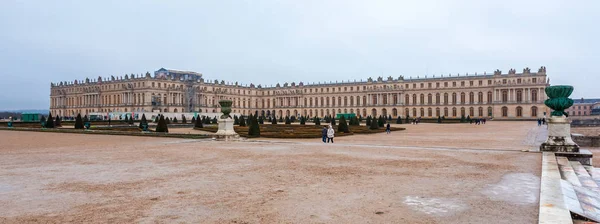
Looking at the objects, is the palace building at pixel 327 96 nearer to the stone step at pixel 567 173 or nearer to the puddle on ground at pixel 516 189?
the stone step at pixel 567 173

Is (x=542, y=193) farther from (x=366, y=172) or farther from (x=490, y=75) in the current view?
(x=490, y=75)

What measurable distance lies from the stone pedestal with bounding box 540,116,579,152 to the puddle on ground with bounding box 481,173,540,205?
18.1ft

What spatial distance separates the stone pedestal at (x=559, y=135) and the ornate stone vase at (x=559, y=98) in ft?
1.05

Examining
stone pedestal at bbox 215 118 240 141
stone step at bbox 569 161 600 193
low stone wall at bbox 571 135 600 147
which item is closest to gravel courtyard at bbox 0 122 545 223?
stone step at bbox 569 161 600 193

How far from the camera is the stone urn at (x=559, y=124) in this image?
12.6m

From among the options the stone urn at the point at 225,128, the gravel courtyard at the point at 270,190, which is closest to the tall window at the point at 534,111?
the stone urn at the point at 225,128

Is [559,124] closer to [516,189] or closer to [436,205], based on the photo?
[516,189]

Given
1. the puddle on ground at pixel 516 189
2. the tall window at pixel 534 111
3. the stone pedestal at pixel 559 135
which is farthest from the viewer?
the tall window at pixel 534 111

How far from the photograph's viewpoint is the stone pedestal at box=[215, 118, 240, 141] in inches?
779

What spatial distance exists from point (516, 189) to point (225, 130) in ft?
49.8

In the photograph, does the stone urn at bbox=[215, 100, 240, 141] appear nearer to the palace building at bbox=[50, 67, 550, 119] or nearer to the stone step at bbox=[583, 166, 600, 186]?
the stone step at bbox=[583, 166, 600, 186]

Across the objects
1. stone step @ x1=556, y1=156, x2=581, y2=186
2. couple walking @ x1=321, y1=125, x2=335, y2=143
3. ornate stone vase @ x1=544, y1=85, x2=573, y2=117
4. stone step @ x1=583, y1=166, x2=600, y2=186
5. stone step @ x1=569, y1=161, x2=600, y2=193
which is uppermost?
ornate stone vase @ x1=544, y1=85, x2=573, y2=117

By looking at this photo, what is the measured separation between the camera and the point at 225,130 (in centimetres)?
2000

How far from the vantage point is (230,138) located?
19.7 metres
